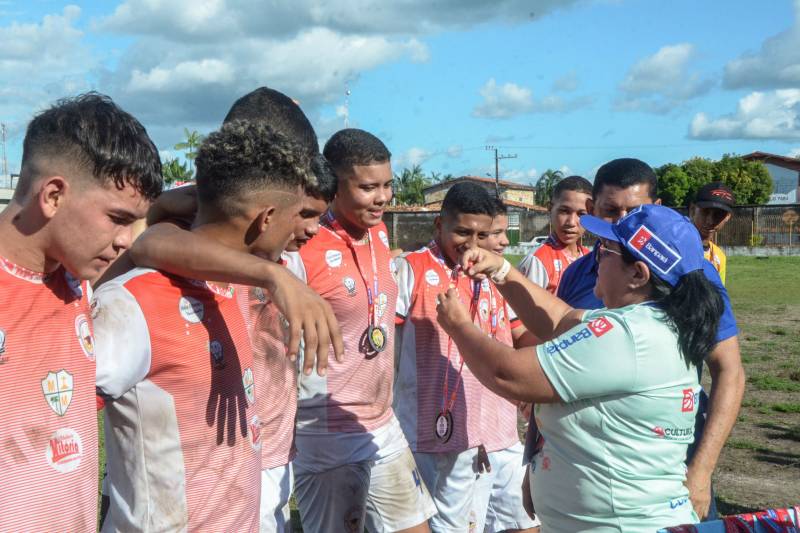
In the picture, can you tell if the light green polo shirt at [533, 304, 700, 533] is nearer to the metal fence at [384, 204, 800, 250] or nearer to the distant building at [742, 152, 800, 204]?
the metal fence at [384, 204, 800, 250]

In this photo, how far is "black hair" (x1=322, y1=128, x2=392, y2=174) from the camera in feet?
14.3

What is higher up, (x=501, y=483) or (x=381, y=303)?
(x=381, y=303)

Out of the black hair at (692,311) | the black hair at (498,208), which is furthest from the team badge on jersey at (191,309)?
the black hair at (498,208)

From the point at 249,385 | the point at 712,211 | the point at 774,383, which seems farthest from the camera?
the point at 774,383

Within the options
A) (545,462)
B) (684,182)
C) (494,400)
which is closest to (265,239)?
(545,462)

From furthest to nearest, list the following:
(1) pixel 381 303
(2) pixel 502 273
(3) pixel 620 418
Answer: (1) pixel 381 303, (2) pixel 502 273, (3) pixel 620 418

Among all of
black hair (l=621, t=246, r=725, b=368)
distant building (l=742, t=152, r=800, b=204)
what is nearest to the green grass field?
black hair (l=621, t=246, r=725, b=368)

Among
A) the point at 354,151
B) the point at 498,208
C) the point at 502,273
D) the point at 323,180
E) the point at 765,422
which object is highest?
the point at 354,151

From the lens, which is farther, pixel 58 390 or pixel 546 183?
pixel 546 183

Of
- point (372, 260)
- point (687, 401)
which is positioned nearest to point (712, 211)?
point (372, 260)

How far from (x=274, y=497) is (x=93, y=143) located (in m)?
2.07

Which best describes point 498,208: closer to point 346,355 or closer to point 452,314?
point 346,355

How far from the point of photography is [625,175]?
464 cm

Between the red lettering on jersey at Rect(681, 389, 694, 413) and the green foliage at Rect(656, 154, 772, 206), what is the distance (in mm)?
60684
